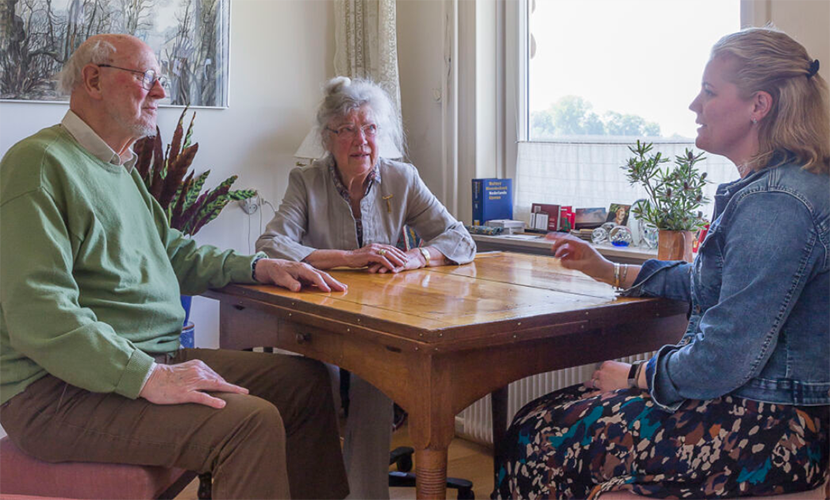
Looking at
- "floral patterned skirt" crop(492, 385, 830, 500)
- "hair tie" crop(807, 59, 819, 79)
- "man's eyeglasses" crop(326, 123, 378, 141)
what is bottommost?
"floral patterned skirt" crop(492, 385, 830, 500)

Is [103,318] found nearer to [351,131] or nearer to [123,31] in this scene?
[351,131]

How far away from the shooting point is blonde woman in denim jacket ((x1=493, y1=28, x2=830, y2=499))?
1.47 m

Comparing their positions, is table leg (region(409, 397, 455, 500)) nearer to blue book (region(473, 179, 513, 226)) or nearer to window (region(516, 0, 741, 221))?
window (region(516, 0, 741, 221))

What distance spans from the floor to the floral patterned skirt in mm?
1143

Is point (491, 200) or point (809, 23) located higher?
point (809, 23)

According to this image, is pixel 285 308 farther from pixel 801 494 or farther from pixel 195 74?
→ pixel 195 74

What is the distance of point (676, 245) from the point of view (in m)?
2.34

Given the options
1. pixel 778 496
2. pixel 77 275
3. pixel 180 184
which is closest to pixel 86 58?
pixel 77 275

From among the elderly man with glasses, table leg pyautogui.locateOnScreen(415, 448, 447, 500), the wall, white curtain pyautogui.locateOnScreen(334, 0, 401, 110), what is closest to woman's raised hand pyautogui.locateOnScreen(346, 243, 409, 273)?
the elderly man with glasses

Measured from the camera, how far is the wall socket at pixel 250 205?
11.9ft

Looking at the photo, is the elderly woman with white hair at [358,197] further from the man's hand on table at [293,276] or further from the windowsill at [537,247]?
the windowsill at [537,247]

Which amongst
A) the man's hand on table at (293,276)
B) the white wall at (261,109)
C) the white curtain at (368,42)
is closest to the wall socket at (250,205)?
the white wall at (261,109)

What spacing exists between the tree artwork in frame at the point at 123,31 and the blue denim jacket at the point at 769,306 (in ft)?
8.13

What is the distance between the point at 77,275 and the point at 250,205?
6.25 ft
